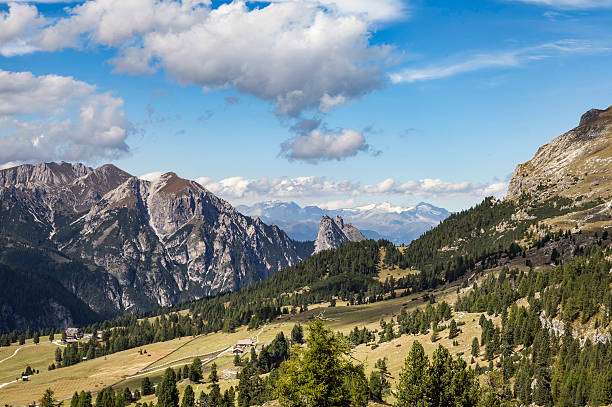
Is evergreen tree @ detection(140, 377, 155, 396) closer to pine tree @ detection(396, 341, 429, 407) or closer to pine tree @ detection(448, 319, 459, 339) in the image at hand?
pine tree @ detection(448, 319, 459, 339)

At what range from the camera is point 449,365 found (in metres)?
59.2

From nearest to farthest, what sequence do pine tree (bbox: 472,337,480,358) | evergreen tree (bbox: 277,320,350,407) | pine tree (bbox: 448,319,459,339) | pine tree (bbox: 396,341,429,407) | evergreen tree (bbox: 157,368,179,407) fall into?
evergreen tree (bbox: 277,320,350,407), pine tree (bbox: 396,341,429,407), evergreen tree (bbox: 157,368,179,407), pine tree (bbox: 472,337,480,358), pine tree (bbox: 448,319,459,339)

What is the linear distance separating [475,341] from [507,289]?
48267 millimetres

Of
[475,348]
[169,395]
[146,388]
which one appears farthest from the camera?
[146,388]

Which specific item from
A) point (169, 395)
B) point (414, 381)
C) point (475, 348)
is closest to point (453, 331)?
point (475, 348)

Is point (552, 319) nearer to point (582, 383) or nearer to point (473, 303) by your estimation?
point (582, 383)

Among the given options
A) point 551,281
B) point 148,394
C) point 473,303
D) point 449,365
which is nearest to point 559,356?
point 551,281

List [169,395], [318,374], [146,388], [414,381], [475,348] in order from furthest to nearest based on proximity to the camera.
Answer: [146,388]
[475,348]
[169,395]
[414,381]
[318,374]

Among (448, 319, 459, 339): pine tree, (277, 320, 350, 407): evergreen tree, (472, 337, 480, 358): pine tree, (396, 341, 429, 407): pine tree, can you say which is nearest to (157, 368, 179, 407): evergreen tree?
(277, 320, 350, 407): evergreen tree

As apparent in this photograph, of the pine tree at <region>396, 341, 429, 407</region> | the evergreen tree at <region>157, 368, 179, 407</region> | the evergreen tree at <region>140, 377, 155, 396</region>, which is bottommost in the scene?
the evergreen tree at <region>140, 377, 155, 396</region>

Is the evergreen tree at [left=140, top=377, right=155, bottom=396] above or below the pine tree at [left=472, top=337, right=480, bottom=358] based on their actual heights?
below

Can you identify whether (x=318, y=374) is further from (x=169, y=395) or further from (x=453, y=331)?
(x=453, y=331)

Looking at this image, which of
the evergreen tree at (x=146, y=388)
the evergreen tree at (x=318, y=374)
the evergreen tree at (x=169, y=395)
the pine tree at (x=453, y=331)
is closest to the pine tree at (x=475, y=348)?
the pine tree at (x=453, y=331)

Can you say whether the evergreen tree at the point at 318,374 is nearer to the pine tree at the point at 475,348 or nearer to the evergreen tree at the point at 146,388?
the pine tree at the point at 475,348
